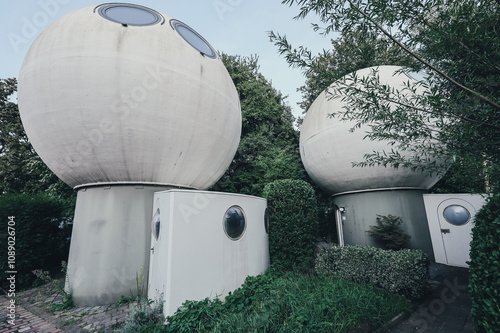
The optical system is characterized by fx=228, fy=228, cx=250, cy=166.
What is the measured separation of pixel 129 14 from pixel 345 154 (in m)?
8.47

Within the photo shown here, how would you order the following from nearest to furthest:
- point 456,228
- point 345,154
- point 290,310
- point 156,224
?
point 290,310
point 156,224
point 456,228
point 345,154

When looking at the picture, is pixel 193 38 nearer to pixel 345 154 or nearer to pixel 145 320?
pixel 345 154

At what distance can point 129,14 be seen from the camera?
6.89 m

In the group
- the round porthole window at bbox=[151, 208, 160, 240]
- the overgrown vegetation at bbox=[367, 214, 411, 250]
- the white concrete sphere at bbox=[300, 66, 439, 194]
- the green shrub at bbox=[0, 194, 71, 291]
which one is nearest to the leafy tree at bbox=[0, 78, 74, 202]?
the green shrub at bbox=[0, 194, 71, 291]

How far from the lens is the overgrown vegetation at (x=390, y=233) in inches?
286

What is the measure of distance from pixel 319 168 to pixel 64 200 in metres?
12.0

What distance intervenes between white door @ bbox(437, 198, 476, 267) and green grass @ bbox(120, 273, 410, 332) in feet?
14.3

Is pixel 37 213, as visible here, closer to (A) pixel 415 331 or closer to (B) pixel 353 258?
(B) pixel 353 258

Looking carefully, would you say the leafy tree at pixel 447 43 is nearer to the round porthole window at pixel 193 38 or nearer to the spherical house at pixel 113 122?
the spherical house at pixel 113 122

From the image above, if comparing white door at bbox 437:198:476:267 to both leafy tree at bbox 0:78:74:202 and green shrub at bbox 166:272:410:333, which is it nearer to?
green shrub at bbox 166:272:410:333

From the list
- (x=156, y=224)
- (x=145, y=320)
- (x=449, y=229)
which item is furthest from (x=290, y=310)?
(x=449, y=229)

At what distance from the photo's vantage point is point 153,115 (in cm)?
600

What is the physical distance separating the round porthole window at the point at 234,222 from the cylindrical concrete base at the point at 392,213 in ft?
17.1

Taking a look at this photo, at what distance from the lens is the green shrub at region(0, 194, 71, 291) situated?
26.7 feet
